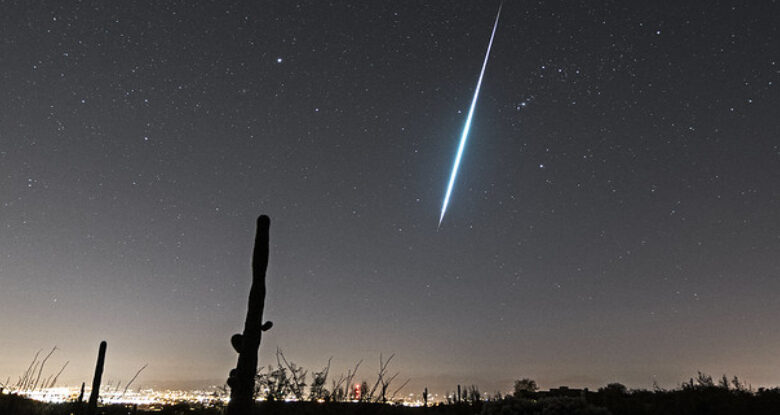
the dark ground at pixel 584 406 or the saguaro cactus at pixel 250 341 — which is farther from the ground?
the saguaro cactus at pixel 250 341

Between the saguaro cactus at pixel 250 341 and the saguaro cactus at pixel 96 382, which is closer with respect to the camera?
the saguaro cactus at pixel 250 341

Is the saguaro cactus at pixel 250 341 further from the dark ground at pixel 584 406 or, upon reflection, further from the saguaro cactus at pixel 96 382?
the saguaro cactus at pixel 96 382

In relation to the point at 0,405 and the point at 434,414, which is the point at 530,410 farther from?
the point at 0,405

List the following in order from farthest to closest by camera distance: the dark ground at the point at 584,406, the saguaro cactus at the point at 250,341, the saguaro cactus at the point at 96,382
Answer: the saguaro cactus at the point at 96,382 < the dark ground at the point at 584,406 < the saguaro cactus at the point at 250,341

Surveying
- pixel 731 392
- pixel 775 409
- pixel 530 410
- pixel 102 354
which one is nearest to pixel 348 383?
pixel 530 410

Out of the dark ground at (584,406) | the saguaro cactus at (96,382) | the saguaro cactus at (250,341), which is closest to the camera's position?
the saguaro cactus at (250,341)

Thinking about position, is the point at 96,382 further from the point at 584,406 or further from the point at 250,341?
the point at 584,406

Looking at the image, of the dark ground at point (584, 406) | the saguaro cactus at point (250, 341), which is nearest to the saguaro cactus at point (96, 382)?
the dark ground at point (584, 406)
